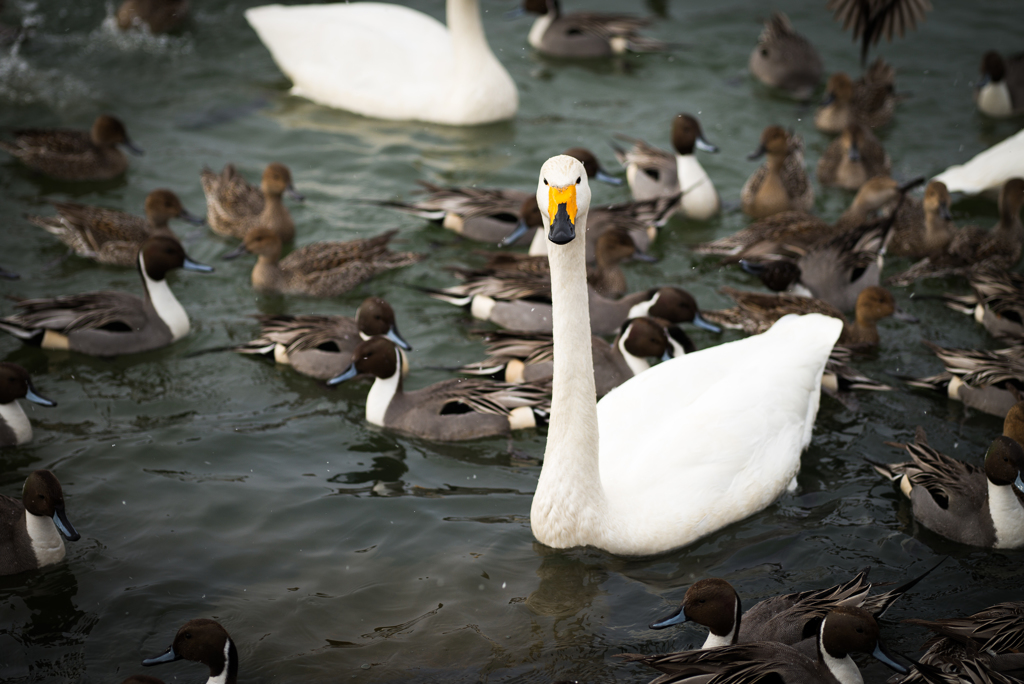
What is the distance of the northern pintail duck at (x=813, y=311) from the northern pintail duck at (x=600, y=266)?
902mm

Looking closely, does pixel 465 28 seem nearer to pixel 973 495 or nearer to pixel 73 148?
pixel 73 148

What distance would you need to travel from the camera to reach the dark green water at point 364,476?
4.91 m

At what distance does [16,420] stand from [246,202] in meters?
3.12

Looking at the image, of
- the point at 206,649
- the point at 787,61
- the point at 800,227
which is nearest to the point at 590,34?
the point at 787,61

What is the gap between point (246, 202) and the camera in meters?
8.73

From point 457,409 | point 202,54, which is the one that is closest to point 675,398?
point 457,409

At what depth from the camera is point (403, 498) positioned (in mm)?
5887

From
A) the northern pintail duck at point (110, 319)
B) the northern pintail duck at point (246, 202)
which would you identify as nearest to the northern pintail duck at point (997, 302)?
the northern pintail duck at point (246, 202)

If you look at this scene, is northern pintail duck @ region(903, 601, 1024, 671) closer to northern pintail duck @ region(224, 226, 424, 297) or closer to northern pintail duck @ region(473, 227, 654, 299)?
northern pintail duck @ region(473, 227, 654, 299)

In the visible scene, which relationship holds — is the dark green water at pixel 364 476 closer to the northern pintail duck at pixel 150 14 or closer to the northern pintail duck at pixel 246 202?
the northern pintail duck at pixel 246 202

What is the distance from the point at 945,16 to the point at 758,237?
19.9ft

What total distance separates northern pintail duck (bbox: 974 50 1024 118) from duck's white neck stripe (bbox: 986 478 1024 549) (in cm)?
636

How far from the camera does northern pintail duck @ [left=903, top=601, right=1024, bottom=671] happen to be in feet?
14.1

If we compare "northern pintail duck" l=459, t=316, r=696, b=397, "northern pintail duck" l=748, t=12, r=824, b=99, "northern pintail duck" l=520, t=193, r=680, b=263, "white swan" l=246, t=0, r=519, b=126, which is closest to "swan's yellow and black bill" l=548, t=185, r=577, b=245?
"northern pintail duck" l=459, t=316, r=696, b=397
